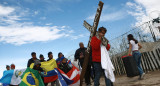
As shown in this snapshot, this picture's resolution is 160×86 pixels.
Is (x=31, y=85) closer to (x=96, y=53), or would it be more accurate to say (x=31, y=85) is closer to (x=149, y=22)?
(x=96, y=53)

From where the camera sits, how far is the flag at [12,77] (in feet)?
23.8

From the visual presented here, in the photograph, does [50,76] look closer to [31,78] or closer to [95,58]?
[31,78]

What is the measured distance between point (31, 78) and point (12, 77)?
224cm

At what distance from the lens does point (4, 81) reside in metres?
7.34

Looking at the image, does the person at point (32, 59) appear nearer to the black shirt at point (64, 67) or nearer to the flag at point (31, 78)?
the flag at point (31, 78)

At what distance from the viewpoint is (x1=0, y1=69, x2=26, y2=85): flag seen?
285 inches

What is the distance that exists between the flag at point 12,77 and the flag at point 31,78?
1.62 metres

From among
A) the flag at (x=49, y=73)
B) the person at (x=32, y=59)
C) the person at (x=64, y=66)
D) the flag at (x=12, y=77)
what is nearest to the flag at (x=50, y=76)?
the flag at (x=49, y=73)

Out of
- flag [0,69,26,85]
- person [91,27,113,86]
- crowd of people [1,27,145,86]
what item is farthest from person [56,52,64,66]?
person [91,27,113,86]

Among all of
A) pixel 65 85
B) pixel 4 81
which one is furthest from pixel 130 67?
pixel 4 81

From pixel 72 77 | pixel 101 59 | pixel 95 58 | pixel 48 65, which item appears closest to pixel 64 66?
pixel 72 77

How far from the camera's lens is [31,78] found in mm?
5668

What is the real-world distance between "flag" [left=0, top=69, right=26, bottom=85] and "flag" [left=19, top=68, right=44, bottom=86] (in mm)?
1617

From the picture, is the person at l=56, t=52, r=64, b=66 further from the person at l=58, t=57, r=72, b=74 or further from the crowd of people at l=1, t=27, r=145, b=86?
the person at l=58, t=57, r=72, b=74
